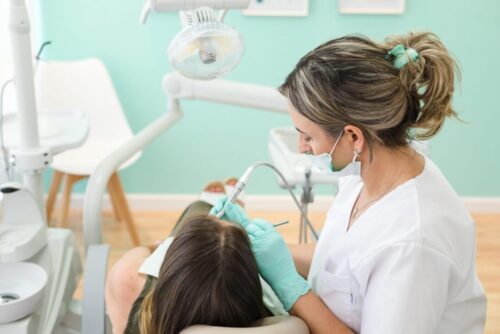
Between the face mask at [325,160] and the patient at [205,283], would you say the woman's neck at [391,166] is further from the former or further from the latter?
the patient at [205,283]

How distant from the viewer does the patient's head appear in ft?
3.71

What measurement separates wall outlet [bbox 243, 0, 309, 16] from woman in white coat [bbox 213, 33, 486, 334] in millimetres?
1950

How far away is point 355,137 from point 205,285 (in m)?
0.39

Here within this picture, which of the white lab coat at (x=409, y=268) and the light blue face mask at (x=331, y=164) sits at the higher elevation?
the light blue face mask at (x=331, y=164)

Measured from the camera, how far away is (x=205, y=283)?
1.13 meters

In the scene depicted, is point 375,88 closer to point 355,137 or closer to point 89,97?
point 355,137

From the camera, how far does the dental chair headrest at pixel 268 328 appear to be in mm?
1068

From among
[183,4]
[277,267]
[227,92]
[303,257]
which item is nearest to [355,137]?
[277,267]

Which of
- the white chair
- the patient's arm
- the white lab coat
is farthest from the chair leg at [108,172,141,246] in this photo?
the white lab coat

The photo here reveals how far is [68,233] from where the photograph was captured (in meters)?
1.67

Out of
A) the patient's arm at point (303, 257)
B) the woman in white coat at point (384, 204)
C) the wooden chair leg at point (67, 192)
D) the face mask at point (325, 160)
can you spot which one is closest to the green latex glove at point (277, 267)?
the woman in white coat at point (384, 204)

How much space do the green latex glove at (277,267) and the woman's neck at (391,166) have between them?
23cm

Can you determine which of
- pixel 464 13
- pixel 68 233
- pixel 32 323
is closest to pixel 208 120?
pixel 464 13

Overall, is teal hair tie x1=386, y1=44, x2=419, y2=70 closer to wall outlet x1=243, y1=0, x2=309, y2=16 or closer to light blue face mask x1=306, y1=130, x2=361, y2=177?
light blue face mask x1=306, y1=130, x2=361, y2=177
